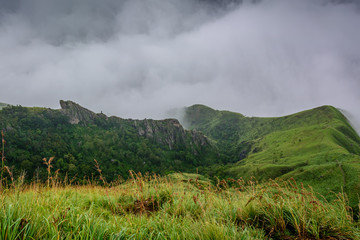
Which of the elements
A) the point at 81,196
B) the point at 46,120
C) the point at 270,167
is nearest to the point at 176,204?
the point at 81,196

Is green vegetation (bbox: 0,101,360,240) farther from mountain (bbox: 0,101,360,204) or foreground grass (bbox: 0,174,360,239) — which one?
mountain (bbox: 0,101,360,204)

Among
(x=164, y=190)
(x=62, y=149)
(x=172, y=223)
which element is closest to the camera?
(x=172, y=223)

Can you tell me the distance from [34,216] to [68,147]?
19204 cm

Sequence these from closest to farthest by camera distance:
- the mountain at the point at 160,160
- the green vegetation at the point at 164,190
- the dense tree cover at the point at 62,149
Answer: the green vegetation at the point at 164,190
the mountain at the point at 160,160
the dense tree cover at the point at 62,149

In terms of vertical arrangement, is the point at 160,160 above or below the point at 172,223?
below

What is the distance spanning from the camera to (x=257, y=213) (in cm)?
454

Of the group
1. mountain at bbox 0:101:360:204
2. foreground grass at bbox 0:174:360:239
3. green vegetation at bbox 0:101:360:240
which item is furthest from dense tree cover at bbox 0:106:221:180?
foreground grass at bbox 0:174:360:239

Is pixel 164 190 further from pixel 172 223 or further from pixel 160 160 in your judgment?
pixel 160 160

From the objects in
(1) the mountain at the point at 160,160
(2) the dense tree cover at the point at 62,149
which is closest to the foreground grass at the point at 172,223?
(1) the mountain at the point at 160,160

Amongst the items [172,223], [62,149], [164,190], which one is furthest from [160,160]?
[172,223]

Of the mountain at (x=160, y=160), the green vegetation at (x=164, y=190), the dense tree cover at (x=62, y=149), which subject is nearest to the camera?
the green vegetation at (x=164, y=190)

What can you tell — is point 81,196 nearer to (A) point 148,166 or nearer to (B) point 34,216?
(B) point 34,216

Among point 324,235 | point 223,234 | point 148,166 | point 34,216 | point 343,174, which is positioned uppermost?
point 34,216

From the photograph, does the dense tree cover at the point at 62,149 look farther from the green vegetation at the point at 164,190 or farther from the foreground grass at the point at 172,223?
the foreground grass at the point at 172,223
